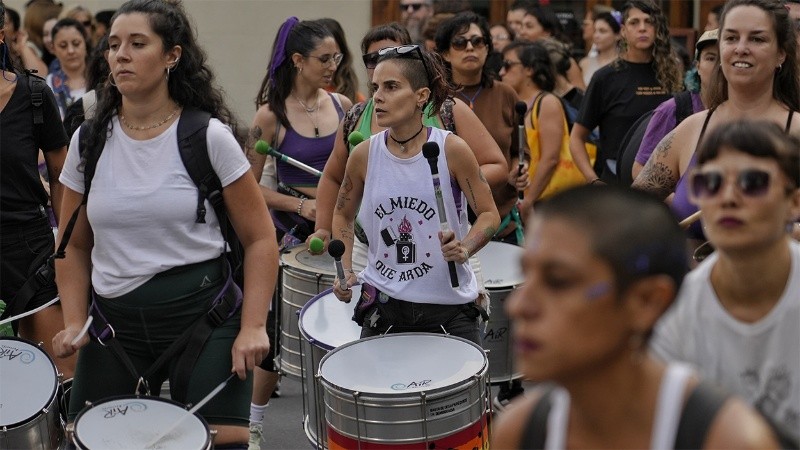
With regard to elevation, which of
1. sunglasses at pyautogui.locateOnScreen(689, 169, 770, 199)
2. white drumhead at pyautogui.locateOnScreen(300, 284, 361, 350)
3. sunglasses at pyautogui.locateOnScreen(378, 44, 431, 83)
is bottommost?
white drumhead at pyautogui.locateOnScreen(300, 284, 361, 350)

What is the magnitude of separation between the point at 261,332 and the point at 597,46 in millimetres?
6946

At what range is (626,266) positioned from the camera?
2.13 meters

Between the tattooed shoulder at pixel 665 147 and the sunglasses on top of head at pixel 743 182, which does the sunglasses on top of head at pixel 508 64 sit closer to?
the tattooed shoulder at pixel 665 147

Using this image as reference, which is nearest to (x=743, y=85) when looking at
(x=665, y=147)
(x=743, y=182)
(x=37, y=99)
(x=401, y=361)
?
(x=665, y=147)

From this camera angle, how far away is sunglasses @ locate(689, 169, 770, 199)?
2672 millimetres

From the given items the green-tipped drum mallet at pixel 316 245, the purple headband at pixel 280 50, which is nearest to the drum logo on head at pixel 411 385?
the green-tipped drum mallet at pixel 316 245

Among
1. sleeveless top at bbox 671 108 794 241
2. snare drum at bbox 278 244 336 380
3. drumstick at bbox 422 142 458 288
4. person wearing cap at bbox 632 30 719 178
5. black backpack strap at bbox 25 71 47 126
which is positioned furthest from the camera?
snare drum at bbox 278 244 336 380

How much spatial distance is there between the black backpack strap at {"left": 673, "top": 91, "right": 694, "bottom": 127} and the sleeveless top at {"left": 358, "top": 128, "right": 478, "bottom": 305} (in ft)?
4.29

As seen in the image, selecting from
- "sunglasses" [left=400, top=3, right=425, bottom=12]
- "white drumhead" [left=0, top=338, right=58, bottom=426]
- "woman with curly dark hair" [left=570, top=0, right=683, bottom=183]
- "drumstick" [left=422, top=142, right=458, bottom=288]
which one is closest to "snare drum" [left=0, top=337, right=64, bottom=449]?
"white drumhead" [left=0, top=338, right=58, bottom=426]

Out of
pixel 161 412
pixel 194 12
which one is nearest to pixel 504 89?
pixel 161 412

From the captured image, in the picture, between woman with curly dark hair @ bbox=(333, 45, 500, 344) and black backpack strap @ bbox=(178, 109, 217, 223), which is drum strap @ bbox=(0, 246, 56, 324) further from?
black backpack strap @ bbox=(178, 109, 217, 223)

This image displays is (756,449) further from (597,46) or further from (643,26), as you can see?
(597,46)

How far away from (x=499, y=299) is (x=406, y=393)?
1774mm

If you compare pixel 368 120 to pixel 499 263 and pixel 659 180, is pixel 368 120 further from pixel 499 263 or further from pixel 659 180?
pixel 659 180
